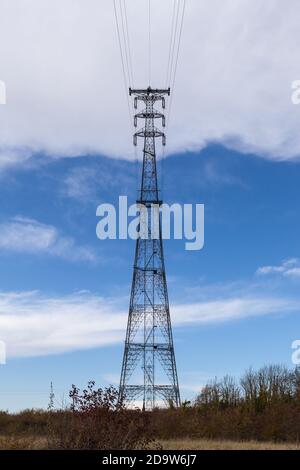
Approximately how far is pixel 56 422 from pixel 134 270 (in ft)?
65.4

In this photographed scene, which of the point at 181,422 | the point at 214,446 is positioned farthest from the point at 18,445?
the point at 181,422

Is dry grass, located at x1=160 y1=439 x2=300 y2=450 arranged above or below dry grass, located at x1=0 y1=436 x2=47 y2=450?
below

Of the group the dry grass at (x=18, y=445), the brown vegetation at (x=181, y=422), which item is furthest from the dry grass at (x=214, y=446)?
the dry grass at (x=18, y=445)

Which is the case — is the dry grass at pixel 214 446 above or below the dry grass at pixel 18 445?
below

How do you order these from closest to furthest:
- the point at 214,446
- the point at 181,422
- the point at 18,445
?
the point at 18,445, the point at 214,446, the point at 181,422

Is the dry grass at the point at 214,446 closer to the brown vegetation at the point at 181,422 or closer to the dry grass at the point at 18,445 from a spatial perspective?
the brown vegetation at the point at 181,422

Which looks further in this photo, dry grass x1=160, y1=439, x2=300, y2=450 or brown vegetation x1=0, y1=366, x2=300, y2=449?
dry grass x1=160, y1=439, x2=300, y2=450

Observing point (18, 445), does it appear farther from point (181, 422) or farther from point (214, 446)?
point (181, 422)

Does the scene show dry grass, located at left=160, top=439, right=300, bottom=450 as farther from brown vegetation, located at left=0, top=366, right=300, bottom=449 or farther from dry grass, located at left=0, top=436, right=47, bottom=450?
dry grass, located at left=0, top=436, right=47, bottom=450

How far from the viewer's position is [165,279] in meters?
38.0

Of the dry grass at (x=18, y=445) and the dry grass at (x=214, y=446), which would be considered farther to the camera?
the dry grass at (x=214, y=446)

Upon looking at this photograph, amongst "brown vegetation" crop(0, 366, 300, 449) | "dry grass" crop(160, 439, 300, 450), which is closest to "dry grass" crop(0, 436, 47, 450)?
"brown vegetation" crop(0, 366, 300, 449)
